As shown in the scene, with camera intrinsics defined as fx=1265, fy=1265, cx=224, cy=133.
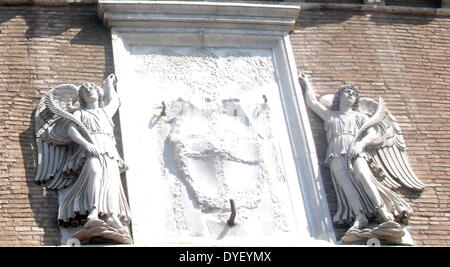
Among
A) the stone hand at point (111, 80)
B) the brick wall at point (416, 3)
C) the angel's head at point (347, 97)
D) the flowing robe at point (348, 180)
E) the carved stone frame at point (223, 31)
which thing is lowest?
the flowing robe at point (348, 180)

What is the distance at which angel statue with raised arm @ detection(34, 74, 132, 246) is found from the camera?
1224 cm

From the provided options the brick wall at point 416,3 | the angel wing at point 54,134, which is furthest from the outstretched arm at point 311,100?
the angel wing at point 54,134

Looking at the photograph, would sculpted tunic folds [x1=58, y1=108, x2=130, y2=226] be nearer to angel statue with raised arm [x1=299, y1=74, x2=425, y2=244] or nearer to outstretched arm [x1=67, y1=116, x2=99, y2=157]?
outstretched arm [x1=67, y1=116, x2=99, y2=157]

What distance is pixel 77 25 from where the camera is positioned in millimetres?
14352

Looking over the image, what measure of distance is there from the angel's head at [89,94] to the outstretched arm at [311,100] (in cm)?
231

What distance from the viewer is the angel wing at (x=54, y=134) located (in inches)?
501

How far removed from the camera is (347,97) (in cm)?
1374

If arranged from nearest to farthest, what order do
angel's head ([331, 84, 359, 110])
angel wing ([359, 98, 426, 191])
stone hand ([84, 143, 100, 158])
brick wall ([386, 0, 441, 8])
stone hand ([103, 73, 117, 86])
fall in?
stone hand ([84, 143, 100, 158]), angel wing ([359, 98, 426, 191]), stone hand ([103, 73, 117, 86]), angel's head ([331, 84, 359, 110]), brick wall ([386, 0, 441, 8])

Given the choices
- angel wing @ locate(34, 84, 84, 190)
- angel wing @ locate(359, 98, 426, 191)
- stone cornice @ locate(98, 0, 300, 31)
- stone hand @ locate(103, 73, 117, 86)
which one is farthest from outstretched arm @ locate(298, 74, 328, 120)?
angel wing @ locate(34, 84, 84, 190)

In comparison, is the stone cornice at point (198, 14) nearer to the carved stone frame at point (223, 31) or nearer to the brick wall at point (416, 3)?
the carved stone frame at point (223, 31)
